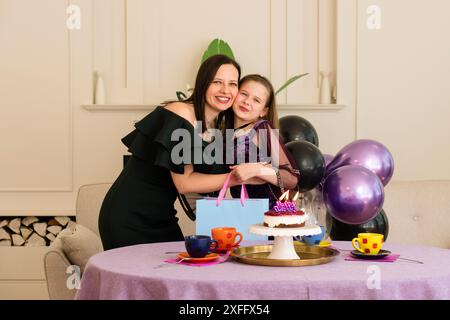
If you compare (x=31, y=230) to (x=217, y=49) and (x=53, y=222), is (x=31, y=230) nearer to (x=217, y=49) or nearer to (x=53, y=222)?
(x=53, y=222)

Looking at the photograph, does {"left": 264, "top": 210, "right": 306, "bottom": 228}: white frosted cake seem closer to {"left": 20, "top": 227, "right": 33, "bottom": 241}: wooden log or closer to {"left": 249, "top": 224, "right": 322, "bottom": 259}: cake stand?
{"left": 249, "top": 224, "right": 322, "bottom": 259}: cake stand

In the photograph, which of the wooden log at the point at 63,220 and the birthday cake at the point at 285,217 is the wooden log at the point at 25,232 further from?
the birthday cake at the point at 285,217

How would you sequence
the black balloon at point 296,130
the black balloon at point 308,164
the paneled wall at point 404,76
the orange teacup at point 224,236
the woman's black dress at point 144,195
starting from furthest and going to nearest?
the paneled wall at point 404,76
the black balloon at point 296,130
the black balloon at point 308,164
the woman's black dress at point 144,195
the orange teacup at point 224,236

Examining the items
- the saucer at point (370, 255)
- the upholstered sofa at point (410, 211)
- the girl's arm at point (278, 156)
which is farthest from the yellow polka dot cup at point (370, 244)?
the upholstered sofa at point (410, 211)

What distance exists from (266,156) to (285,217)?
37.7 inches

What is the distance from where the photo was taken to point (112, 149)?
4.42 metres

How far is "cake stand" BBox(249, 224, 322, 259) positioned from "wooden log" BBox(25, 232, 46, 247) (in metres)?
2.92

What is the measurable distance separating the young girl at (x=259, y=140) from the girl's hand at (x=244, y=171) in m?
0.19

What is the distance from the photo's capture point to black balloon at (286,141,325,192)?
9.29 feet

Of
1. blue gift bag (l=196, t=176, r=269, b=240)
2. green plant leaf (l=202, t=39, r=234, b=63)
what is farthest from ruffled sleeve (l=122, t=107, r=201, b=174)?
green plant leaf (l=202, t=39, r=234, b=63)

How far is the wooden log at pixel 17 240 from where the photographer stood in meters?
4.47

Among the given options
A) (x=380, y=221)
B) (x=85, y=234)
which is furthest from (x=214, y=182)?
(x=380, y=221)
